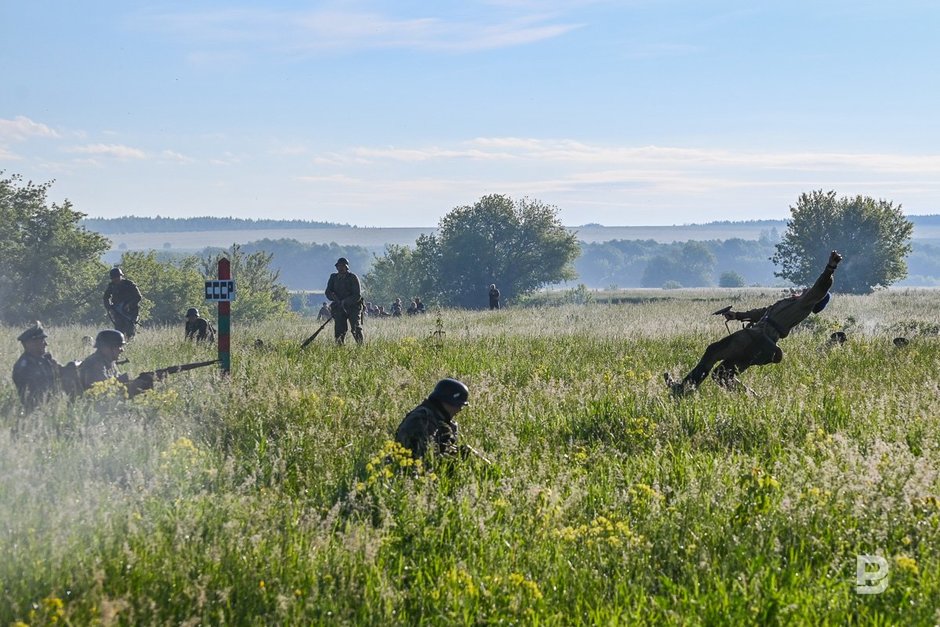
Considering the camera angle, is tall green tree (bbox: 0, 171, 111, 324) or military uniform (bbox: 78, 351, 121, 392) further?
tall green tree (bbox: 0, 171, 111, 324)

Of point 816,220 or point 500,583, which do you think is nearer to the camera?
point 500,583

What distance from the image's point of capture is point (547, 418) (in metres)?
8.02

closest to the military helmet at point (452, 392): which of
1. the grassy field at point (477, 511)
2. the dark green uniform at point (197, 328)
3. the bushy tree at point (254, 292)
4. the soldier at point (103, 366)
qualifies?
the grassy field at point (477, 511)

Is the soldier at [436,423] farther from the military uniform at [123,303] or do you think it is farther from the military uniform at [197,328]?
the military uniform at [123,303]

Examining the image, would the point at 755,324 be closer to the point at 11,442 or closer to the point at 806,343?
the point at 806,343

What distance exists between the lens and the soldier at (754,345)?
368 inches

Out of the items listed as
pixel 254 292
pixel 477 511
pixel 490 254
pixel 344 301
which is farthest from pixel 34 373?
pixel 490 254

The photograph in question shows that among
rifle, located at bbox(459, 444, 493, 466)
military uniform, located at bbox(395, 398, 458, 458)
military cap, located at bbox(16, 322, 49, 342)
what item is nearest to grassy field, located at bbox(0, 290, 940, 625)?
rifle, located at bbox(459, 444, 493, 466)

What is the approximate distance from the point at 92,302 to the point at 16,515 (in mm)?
50382

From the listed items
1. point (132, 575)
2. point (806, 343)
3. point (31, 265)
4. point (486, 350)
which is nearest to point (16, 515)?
point (132, 575)

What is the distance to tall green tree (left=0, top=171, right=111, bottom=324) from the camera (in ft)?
157

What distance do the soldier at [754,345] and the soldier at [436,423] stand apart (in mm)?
3700

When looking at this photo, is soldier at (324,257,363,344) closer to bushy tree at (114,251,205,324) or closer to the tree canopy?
bushy tree at (114,251,205,324)

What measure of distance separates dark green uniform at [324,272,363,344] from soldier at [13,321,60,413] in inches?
277
